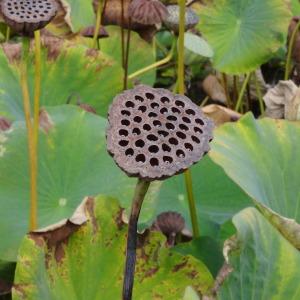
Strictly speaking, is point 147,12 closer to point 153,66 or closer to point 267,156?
point 153,66

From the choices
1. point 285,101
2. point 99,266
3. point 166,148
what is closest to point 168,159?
point 166,148

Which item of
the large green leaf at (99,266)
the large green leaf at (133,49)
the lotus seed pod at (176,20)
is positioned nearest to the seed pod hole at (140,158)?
the large green leaf at (99,266)

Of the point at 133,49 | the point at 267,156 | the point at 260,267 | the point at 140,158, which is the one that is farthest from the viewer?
the point at 133,49

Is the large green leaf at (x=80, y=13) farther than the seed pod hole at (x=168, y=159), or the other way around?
the large green leaf at (x=80, y=13)

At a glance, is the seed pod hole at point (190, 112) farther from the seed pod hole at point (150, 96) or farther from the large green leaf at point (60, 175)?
the large green leaf at point (60, 175)

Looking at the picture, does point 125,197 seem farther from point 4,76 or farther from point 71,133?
point 4,76
